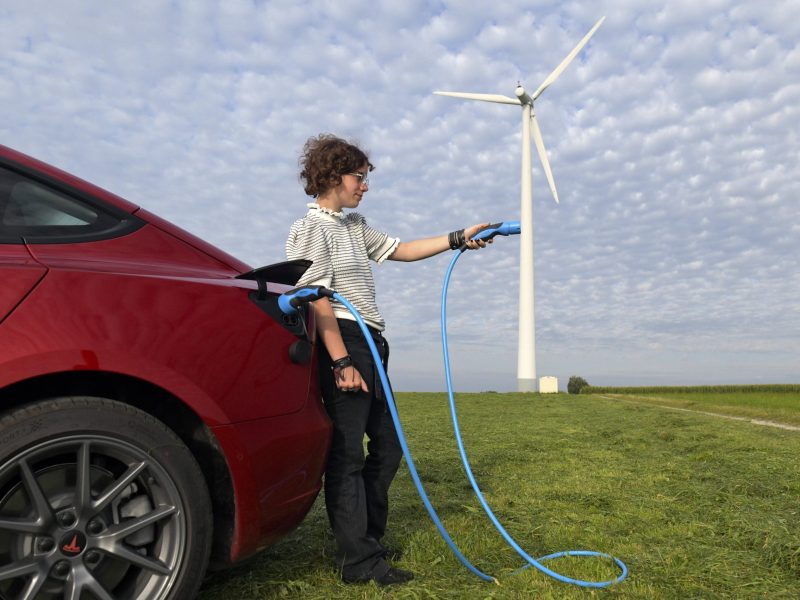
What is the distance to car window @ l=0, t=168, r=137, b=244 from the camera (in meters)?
2.15

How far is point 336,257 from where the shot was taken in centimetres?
316

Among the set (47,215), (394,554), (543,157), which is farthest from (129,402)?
(543,157)

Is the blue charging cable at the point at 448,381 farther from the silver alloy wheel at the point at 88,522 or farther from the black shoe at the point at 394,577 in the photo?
the silver alloy wheel at the point at 88,522

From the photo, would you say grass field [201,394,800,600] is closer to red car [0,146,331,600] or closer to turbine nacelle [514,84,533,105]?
red car [0,146,331,600]

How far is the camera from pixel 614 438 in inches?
338

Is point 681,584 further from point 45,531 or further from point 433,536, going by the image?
point 45,531

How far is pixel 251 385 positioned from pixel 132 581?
0.74 meters

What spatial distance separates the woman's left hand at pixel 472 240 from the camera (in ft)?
11.4

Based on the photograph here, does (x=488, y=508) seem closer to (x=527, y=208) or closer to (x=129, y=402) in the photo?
(x=129, y=402)

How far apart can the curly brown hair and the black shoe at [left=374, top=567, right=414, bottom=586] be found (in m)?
1.86

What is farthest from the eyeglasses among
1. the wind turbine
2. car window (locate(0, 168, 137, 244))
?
the wind turbine

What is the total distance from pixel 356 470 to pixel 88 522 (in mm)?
1226

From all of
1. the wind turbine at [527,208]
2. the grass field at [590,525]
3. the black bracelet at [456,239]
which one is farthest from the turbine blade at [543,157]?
the black bracelet at [456,239]

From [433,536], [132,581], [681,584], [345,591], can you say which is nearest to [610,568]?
[681,584]
